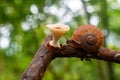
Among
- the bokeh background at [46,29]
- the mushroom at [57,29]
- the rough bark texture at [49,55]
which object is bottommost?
the bokeh background at [46,29]

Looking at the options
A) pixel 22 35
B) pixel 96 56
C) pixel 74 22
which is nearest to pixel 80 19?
pixel 74 22

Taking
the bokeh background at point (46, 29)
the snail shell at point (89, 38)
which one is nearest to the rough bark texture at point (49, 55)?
the snail shell at point (89, 38)

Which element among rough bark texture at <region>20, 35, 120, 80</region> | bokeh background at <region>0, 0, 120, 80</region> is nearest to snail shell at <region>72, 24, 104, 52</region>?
rough bark texture at <region>20, 35, 120, 80</region>

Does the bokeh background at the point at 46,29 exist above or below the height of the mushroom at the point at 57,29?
below

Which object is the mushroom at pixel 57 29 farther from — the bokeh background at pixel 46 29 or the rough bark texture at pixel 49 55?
the bokeh background at pixel 46 29

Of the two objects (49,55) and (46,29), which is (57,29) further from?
(46,29)

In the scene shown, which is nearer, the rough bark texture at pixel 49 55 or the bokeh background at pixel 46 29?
the rough bark texture at pixel 49 55

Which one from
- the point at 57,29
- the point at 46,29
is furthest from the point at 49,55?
the point at 46,29
